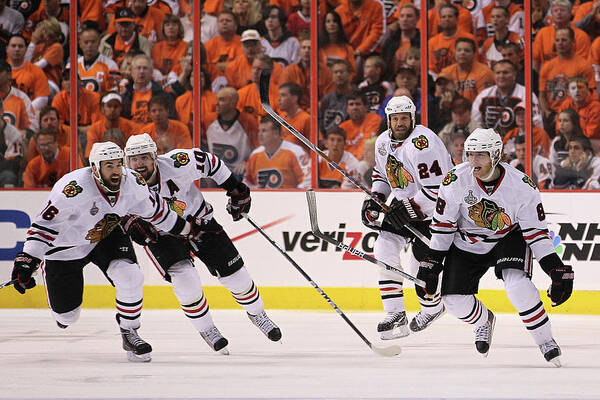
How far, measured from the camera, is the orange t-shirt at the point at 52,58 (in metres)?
8.20

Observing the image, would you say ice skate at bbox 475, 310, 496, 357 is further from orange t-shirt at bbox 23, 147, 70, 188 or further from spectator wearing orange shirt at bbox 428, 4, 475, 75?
orange t-shirt at bbox 23, 147, 70, 188

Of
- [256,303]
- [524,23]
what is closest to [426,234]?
[256,303]

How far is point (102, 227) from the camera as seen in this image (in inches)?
209

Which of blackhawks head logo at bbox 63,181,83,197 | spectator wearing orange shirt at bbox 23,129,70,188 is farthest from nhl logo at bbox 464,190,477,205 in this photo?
spectator wearing orange shirt at bbox 23,129,70,188

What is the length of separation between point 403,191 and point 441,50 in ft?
6.93

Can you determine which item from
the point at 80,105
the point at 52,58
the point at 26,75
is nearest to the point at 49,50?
the point at 52,58

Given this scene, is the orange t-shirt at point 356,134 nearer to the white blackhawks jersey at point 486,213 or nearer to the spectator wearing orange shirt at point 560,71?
the spectator wearing orange shirt at point 560,71

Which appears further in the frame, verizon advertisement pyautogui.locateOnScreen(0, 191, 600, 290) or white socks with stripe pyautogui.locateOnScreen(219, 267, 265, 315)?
verizon advertisement pyautogui.locateOnScreen(0, 191, 600, 290)

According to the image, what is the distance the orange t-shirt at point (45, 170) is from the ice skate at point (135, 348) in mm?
3089

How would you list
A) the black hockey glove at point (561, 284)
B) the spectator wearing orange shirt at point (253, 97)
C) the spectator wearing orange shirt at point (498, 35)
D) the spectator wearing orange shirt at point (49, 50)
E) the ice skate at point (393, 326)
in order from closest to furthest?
the black hockey glove at point (561, 284)
the ice skate at point (393, 326)
the spectator wearing orange shirt at point (498, 35)
the spectator wearing orange shirt at point (253, 97)
the spectator wearing orange shirt at point (49, 50)

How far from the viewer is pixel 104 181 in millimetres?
Answer: 5156

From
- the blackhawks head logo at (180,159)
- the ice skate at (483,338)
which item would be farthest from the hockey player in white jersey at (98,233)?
the ice skate at (483,338)

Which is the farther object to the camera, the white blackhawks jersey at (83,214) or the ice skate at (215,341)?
the ice skate at (215,341)

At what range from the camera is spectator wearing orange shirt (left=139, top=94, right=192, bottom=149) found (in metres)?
8.14
